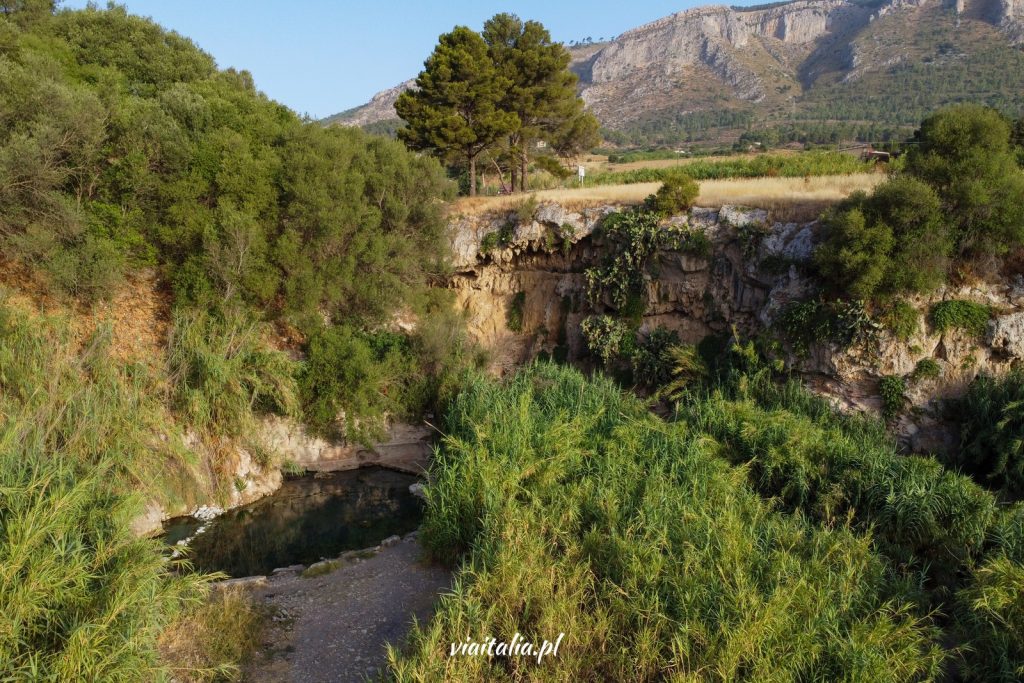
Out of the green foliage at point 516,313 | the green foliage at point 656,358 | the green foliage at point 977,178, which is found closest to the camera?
the green foliage at point 977,178

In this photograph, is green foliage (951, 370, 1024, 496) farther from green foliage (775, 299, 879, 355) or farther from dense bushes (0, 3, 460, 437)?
dense bushes (0, 3, 460, 437)

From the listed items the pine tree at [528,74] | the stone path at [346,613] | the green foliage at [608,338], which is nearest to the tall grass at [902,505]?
the green foliage at [608,338]

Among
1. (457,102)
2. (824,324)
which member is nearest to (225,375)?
(824,324)

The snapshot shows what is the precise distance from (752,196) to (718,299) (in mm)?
3712

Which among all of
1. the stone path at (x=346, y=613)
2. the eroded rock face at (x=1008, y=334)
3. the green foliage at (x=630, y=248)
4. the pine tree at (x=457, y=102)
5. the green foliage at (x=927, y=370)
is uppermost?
the pine tree at (x=457, y=102)

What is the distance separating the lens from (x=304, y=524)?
47.6 feet

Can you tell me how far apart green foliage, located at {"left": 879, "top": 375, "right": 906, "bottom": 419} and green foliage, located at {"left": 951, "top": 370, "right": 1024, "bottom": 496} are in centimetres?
115

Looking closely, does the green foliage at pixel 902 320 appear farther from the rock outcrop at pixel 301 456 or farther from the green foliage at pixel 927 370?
the rock outcrop at pixel 301 456

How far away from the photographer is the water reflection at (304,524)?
12.9m

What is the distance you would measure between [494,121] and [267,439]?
17.0 metres

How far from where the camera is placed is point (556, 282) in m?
22.5

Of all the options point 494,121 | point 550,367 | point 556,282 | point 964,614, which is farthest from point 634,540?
point 494,121

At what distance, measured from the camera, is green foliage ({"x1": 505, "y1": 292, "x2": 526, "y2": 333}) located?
75.8ft

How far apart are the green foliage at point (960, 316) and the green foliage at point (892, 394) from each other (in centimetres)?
158
